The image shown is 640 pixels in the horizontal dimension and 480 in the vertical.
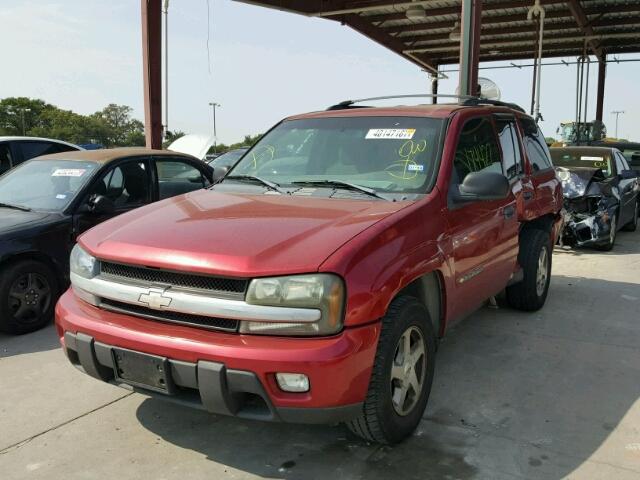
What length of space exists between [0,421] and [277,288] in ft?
6.82

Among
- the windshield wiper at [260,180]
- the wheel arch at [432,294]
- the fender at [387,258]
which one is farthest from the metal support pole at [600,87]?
the fender at [387,258]

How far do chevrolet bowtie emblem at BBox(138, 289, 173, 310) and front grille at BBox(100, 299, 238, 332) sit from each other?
46 millimetres

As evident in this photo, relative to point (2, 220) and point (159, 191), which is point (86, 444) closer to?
point (2, 220)

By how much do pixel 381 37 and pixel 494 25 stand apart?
11.8 ft

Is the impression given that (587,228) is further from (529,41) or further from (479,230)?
(529,41)

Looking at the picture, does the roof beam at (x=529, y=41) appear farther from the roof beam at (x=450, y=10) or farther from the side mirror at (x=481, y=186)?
the side mirror at (x=481, y=186)

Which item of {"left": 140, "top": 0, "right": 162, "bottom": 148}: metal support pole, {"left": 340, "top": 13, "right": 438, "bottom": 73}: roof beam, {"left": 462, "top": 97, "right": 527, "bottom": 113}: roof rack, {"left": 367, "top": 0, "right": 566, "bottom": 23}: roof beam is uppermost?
{"left": 367, "top": 0, "right": 566, "bottom": 23}: roof beam

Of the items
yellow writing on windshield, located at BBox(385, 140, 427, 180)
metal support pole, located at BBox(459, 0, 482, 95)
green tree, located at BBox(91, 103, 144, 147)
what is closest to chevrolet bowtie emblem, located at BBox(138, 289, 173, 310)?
yellow writing on windshield, located at BBox(385, 140, 427, 180)

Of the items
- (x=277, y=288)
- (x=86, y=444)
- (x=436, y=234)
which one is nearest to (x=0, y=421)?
(x=86, y=444)

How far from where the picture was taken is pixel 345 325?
8.20 feet

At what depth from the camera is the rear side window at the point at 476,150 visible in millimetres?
3721

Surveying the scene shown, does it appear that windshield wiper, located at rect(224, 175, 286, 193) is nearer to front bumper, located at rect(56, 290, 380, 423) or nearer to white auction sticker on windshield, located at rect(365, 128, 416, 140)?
white auction sticker on windshield, located at rect(365, 128, 416, 140)

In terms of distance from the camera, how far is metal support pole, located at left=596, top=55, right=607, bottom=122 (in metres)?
22.8

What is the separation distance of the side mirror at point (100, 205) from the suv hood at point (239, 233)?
2078 mm
